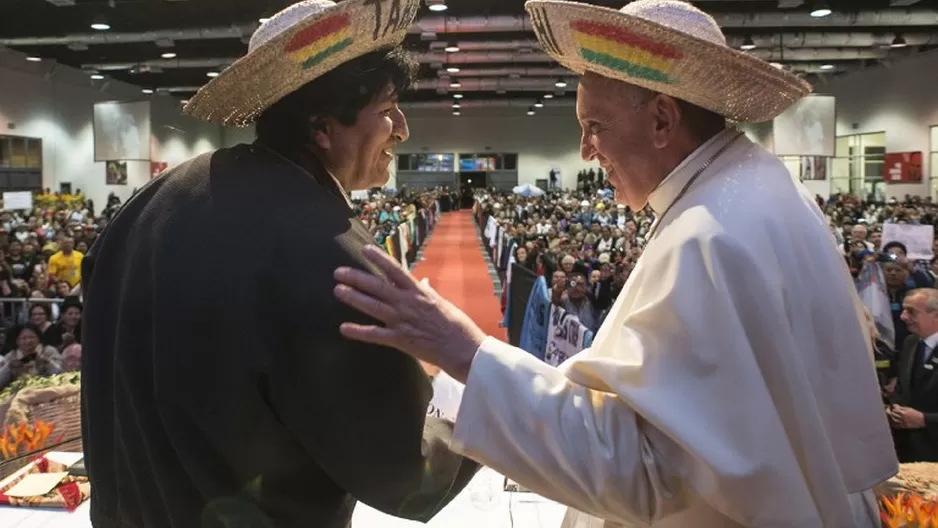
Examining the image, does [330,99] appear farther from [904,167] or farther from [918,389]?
[904,167]

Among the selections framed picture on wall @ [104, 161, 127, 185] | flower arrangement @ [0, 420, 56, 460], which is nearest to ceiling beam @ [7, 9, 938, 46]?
framed picture on wall @ [104, 161, 127, 185]

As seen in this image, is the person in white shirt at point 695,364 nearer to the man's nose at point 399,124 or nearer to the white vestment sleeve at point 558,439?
the white vestment sleeve at point 558,439

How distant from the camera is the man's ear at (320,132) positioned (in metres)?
1.34

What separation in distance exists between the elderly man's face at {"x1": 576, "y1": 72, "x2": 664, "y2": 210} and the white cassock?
0.21 metres

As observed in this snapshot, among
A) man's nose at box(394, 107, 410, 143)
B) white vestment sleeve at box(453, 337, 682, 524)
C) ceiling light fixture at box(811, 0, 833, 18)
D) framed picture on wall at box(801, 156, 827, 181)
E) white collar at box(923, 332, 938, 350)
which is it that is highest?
ceiling light fixture at box(811, 0, 833, 18)

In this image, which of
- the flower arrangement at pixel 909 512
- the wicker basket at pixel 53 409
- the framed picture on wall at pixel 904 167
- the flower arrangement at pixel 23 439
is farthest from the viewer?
the framed picture on wall at pixel 904 167

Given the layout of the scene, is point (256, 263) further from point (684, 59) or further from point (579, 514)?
point (579, 514)

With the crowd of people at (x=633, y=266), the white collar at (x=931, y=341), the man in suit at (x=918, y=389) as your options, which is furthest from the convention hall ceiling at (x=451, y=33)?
the white collar at (x=931, y=341)

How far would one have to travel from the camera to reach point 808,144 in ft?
48.6

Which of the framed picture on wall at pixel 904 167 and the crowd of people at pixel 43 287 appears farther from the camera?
the framed picture on wall at pixel 904 167

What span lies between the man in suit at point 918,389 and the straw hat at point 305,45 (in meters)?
4.25

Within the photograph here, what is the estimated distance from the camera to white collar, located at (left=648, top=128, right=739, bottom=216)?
154cm

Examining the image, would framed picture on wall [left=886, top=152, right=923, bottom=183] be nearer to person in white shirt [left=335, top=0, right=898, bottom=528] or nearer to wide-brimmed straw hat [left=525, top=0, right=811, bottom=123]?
wide-brimmed straw hat [left=525, top=0, right=811, bottom=123]

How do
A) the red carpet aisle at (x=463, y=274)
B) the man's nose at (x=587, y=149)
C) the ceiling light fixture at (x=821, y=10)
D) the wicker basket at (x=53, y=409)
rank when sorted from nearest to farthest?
the man's nose at (x=587, y=149) → the wicker basket at (x=53, y=409) → the red carpet aisle at (x=463, y=274) → the ceiling light fixture at (x=821, y=10)
